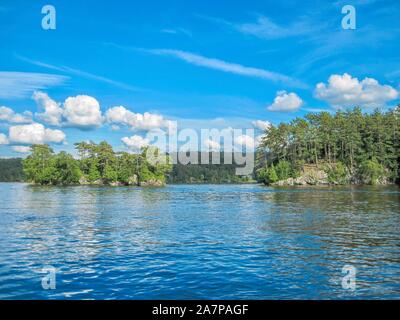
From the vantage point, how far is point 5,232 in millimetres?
34812

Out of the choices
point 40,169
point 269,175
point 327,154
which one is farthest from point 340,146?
point 40,169

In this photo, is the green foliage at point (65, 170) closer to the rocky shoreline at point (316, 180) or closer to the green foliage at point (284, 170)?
the green foliage at point (284, 170)

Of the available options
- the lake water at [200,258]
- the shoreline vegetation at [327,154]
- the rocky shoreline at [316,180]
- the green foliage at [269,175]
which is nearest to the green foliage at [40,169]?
the shoreline vegetation at [327,154]

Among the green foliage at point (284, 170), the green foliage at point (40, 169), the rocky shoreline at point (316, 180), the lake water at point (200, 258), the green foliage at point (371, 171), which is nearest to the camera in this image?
the lake water at point (200, 258)

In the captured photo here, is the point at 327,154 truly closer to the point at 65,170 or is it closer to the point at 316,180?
the point at 316,180

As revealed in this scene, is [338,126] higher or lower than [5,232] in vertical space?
higher

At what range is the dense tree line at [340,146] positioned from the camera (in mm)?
165500

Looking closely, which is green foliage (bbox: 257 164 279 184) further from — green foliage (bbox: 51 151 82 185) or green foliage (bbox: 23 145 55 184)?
green foliage (bbox: 23 145 55 184)

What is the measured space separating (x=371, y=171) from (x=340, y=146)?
72.1 ft

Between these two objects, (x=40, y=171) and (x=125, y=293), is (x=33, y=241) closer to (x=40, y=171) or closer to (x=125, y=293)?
(x=125, y=293)

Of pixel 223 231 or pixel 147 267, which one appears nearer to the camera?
pixel 147 267

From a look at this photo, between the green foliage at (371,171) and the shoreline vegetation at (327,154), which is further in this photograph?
the shoreline vegetation at (327,154)
